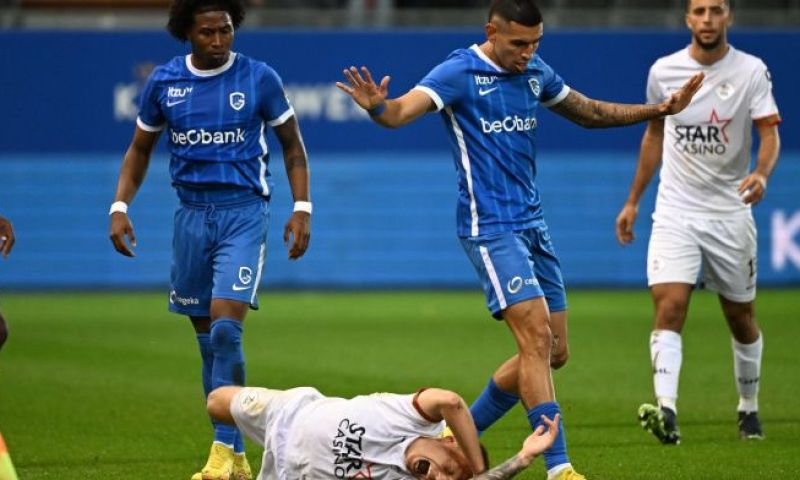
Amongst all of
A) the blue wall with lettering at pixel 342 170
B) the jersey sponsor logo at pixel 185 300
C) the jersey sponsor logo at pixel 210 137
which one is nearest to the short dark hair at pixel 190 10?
the jersey sponsor logo at pixel 210 137

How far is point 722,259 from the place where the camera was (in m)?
9.72

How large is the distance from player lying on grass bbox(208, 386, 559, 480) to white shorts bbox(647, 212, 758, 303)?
9.38 feet

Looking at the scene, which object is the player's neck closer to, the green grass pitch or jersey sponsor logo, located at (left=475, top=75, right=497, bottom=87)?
the green grass pitch

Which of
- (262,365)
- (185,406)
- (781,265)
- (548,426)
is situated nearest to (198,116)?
(548,426)

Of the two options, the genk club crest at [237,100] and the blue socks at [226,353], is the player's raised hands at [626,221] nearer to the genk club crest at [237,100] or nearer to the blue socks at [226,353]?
the genk club crest at [237,100]

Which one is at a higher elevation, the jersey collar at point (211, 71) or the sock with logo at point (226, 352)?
the jersey collar at point (211, 71)

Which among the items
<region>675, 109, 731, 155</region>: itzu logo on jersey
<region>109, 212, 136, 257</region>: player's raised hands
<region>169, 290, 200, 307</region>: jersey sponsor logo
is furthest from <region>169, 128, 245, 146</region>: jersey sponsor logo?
<region>675, 109, 731, 155</region>: itzu logo on jersey

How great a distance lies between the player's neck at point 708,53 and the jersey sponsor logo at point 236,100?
3.13 meters

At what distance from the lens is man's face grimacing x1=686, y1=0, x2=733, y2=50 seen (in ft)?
31.2

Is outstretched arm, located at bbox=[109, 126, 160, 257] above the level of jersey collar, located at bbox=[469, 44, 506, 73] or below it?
below

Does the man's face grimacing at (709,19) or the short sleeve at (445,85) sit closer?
the short sleeve at (445,85)

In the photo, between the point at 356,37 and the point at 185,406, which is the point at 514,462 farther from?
the point at 356,37

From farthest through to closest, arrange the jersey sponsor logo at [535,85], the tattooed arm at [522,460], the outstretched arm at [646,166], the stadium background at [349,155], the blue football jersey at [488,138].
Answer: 1. the stadium background at [349,155]
2. the outstretched arm at [646,166]
3. the jersey sponsor logo at [535,85]
4. the blue football jersey at [488,138]
5. the tattooed arm at [522,460]

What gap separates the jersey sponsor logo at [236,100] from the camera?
820 cm
